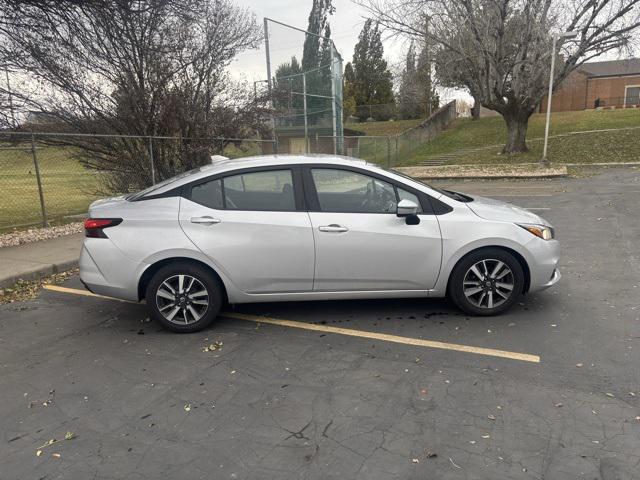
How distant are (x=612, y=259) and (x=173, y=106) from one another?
928cm

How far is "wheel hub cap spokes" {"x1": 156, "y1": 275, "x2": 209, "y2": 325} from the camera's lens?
14.0 feet

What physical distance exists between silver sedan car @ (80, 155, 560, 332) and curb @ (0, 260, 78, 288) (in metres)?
2.17

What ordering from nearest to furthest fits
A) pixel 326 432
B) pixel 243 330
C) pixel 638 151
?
1. pixel 326 432
2. pixel 243 330
3. pixel 638 151

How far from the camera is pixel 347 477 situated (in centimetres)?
243

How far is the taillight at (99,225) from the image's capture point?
169 inches

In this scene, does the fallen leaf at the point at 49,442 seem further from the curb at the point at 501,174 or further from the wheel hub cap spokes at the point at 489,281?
Result: the curb at the point at 501,174

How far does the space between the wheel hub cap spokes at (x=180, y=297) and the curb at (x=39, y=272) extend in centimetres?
285

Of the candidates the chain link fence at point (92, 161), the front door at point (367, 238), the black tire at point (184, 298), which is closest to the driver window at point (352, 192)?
the front door at point (367, 238)

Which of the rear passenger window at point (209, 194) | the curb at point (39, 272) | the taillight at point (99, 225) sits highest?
the rear passenger window at point (209, 194)

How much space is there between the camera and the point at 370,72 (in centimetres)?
5894

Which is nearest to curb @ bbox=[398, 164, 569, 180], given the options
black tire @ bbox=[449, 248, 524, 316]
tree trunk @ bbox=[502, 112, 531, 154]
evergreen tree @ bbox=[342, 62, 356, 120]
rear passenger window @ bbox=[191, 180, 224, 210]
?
tree trunk @ bbox=[502, 112, 531, 154]

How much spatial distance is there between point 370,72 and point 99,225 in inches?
2325

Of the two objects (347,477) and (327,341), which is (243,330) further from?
(347,477)

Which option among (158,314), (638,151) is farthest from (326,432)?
(638,151)
